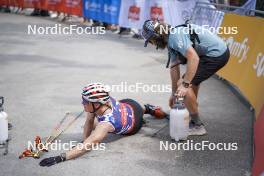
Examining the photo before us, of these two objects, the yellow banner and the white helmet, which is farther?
the yellow banner

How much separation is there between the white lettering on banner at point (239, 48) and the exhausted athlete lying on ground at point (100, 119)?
305cm

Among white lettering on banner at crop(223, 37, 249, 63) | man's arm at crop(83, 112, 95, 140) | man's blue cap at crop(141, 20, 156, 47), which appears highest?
man's blue cap at crop(141, 20, 156, 47)

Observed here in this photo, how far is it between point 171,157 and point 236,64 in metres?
3.68

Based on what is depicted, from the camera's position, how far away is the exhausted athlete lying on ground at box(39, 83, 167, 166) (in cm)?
548

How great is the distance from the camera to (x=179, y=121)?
5.98m

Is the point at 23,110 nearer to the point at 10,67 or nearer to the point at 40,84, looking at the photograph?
the point at 40,84

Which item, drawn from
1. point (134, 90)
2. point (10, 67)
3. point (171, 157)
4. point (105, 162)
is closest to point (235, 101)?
point (134, 90)

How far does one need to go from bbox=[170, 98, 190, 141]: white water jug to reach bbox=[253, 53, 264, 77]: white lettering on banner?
1606 mm

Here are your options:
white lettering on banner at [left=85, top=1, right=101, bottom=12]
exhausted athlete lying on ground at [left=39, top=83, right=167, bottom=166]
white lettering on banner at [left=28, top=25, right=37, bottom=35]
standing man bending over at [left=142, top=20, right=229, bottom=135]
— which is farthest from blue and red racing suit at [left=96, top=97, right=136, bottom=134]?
white lettering on banner at [left=85, top=1, right=101, bottom=12]

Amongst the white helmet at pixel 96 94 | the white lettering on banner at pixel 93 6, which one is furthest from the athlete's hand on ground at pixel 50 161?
the white lettering on banner at pixel 93 6

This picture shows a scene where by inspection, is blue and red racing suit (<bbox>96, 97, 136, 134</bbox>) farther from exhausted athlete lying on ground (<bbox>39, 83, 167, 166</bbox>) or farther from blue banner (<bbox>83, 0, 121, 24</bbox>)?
blue banner (<bbox>83, 0, 121, 24</bbox>)

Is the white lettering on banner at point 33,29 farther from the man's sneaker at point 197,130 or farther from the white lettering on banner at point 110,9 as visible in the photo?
the man's sneaker at point 197,130

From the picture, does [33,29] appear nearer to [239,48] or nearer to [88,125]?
[239,48]

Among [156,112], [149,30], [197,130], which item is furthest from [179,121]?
[149,30]
